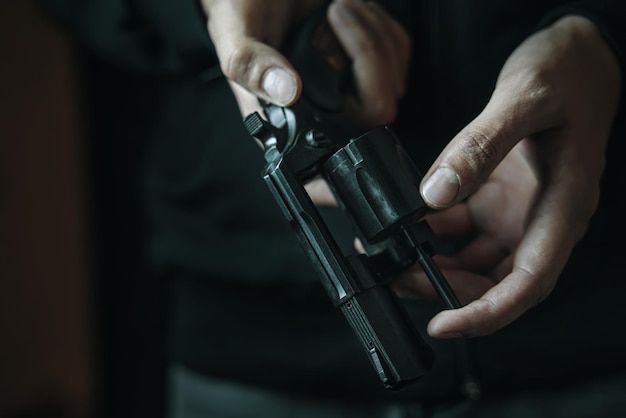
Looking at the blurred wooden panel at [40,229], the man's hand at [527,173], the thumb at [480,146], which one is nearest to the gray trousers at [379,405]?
the man's hand at [527,173]

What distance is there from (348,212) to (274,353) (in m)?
0.23

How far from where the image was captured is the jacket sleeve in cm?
63

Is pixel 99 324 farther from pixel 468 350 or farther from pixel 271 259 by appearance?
pixel 468 350

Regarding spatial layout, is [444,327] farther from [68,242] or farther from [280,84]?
[68,242]

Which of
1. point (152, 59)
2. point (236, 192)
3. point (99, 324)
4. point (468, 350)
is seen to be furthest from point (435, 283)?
point (99, 324)

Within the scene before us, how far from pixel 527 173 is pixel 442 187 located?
162 millimetres

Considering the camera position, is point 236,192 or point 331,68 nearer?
point 331,68

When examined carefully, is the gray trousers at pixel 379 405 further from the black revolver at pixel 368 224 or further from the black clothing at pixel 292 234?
the black revolver at pixel 368 224

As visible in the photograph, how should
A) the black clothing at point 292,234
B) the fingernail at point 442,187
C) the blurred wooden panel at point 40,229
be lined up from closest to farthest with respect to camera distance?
the fingernail at point 442,187
the black clothing at point 292,234
the blurred wooden panel at point 40,229

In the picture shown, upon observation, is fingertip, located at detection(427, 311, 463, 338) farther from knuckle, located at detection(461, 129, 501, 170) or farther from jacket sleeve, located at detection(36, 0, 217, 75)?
jacket sleeve, located at detection(36, 0, 217, 75)

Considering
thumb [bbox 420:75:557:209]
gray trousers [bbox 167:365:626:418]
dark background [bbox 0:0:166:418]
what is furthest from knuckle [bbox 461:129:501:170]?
dark background [bbox 0:0:166:418]

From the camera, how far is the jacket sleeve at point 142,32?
625 millimetres

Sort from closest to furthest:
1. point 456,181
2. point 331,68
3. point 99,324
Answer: point 456,181
point 331,68
point 99,324

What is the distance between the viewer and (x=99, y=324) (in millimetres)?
1118
